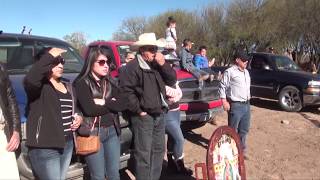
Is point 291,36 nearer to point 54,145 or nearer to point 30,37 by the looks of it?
point 30,37

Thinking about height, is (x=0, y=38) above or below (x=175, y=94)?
above

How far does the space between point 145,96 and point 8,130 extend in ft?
5.14

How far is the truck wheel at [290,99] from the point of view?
12445 mm

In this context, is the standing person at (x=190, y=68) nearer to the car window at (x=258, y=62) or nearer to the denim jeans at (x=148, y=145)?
the denim jeans at (x=148, y=145)

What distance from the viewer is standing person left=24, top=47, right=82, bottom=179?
3549mm

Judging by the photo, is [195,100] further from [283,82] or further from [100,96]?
[283,82]

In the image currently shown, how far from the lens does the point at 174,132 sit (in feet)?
20.0

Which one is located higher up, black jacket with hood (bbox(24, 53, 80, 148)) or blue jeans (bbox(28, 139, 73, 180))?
black jacket with hood (bbox(24, 53, 80, 148))

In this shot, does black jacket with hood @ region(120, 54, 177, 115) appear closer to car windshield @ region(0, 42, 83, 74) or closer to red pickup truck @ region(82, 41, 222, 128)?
car windshield @ region(0, 42, 83, 74)

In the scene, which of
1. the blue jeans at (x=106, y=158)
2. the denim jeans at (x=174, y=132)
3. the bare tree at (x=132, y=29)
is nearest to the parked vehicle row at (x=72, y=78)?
the blue jeans at (x=106, y=158)

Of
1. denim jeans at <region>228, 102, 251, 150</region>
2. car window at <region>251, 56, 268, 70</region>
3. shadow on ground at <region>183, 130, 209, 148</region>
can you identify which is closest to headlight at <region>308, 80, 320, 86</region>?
car window at <region>251, 56, 268, 70</region>

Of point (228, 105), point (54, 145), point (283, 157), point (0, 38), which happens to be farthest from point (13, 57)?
→ point (283, 157)

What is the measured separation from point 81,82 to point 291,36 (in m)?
31.0

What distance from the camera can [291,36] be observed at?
32906mm
